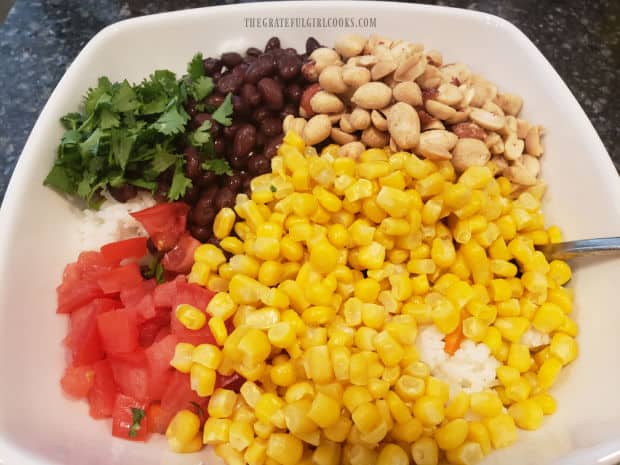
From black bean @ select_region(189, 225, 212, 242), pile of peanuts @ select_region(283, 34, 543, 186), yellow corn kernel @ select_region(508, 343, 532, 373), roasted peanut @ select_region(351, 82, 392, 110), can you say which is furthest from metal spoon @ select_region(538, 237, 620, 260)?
black bean @ select_region(189, 225, 212, 242)

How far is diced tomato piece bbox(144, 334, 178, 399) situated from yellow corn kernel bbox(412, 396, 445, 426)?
0.87 meters

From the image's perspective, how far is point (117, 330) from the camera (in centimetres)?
191

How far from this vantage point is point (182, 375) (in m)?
1.92

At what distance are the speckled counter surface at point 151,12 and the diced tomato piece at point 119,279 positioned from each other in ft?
3.78

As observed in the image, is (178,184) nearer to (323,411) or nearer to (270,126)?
(270,126)

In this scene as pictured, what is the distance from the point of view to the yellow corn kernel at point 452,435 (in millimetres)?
1774

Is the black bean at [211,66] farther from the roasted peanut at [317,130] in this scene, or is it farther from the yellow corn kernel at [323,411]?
the yellow corn kernel at [323,411]

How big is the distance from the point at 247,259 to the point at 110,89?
3.26 ft

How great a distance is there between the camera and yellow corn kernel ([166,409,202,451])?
1.82m

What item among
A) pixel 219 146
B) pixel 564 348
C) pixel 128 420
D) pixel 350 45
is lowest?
pixel 128 420

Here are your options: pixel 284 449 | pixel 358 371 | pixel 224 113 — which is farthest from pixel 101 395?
pixel 224 113

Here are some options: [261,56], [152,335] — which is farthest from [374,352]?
[261,56]

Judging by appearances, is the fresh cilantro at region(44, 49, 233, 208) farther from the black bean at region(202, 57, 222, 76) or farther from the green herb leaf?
the black bean at region(202, 57, 222, 76)

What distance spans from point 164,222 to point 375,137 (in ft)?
3.13
